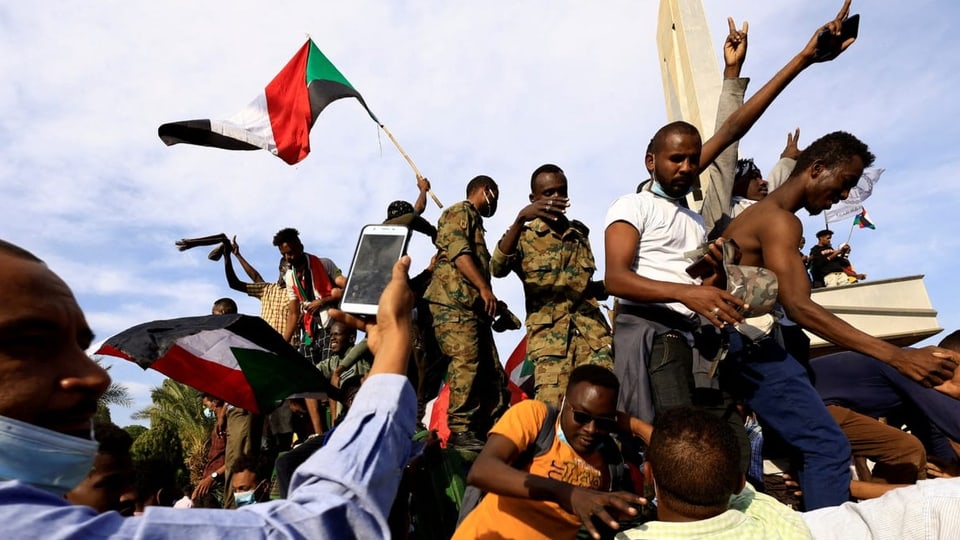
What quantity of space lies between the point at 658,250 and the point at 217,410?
6172 mm

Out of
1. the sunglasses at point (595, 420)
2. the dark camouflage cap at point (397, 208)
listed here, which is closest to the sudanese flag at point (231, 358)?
the dark camouflage cap at point (397, 208)

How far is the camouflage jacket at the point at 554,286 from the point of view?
14.9ft

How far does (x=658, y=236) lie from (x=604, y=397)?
33.7 inches

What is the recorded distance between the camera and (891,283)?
1098 cm

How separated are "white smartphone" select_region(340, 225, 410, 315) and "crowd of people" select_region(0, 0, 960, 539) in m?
0.04

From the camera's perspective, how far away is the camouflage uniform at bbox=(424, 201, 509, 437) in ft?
16.4

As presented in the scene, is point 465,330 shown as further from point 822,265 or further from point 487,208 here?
point 822,265

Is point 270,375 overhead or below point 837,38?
below

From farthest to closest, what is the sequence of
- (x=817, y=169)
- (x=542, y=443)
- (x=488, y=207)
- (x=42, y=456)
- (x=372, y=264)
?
1. (x=488, y=207)
2. (x=817, y=169)
3. (x=542, y=443)
4. (x=372, y=264)
5. (x=42, y=456)

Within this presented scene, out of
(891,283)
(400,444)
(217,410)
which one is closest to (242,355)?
(217,410)

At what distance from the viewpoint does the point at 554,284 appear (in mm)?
4672

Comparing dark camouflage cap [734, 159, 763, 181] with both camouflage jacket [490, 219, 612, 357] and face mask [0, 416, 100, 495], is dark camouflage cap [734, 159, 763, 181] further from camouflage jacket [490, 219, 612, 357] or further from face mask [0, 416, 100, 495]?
face mask [0, 416, 100, 495]

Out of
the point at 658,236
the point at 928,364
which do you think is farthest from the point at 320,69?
the point at 928,364

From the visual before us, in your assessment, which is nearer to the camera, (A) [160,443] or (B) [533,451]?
(B) [533,451]
